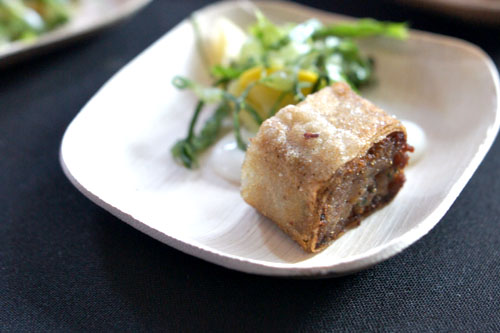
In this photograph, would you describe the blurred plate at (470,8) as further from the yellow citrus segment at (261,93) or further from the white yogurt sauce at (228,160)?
the white yogurt sauce at (228,160)

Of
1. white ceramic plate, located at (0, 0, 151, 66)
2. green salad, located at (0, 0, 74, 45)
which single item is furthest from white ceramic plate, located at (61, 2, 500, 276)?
green salad, located at (0, 0, 74, 45)

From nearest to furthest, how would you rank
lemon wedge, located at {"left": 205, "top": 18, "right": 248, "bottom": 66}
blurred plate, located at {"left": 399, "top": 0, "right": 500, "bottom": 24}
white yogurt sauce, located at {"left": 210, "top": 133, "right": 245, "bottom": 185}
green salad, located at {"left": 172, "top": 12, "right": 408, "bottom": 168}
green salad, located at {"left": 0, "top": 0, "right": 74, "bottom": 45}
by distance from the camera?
white yogurt sauce, located at {"left": 210, "top": 133, "right": 245, "bottom": 185}
green salad, located at {"left": 172, "top": 12, "right": 408, "bottom": 168}
lemon wedge, located at {"left": 205, "top": 18, "right": 248, "bottom": 66}
blurred plate, located at {"left": 399, "top": 0, "right": 500, "bottom": 24}
green salad, located at {"left": 0, "top": 0, "right": 74, "bottom": 45}

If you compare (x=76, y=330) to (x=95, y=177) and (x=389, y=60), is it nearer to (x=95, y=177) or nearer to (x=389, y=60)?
(x=95, y=177)

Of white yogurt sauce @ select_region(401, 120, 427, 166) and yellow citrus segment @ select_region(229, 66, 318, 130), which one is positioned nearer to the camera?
white yogurt sauce @ select_region(401, 120, 427, 166)

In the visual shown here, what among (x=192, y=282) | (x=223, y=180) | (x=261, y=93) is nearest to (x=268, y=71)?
(x=261, y=93)

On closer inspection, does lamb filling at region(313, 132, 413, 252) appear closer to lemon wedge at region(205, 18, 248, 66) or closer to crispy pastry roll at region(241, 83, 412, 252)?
crispy pastry roll at region(241, 83, 412, 252)

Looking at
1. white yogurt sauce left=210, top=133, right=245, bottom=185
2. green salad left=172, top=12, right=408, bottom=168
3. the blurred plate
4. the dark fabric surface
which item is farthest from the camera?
the blurred plate
